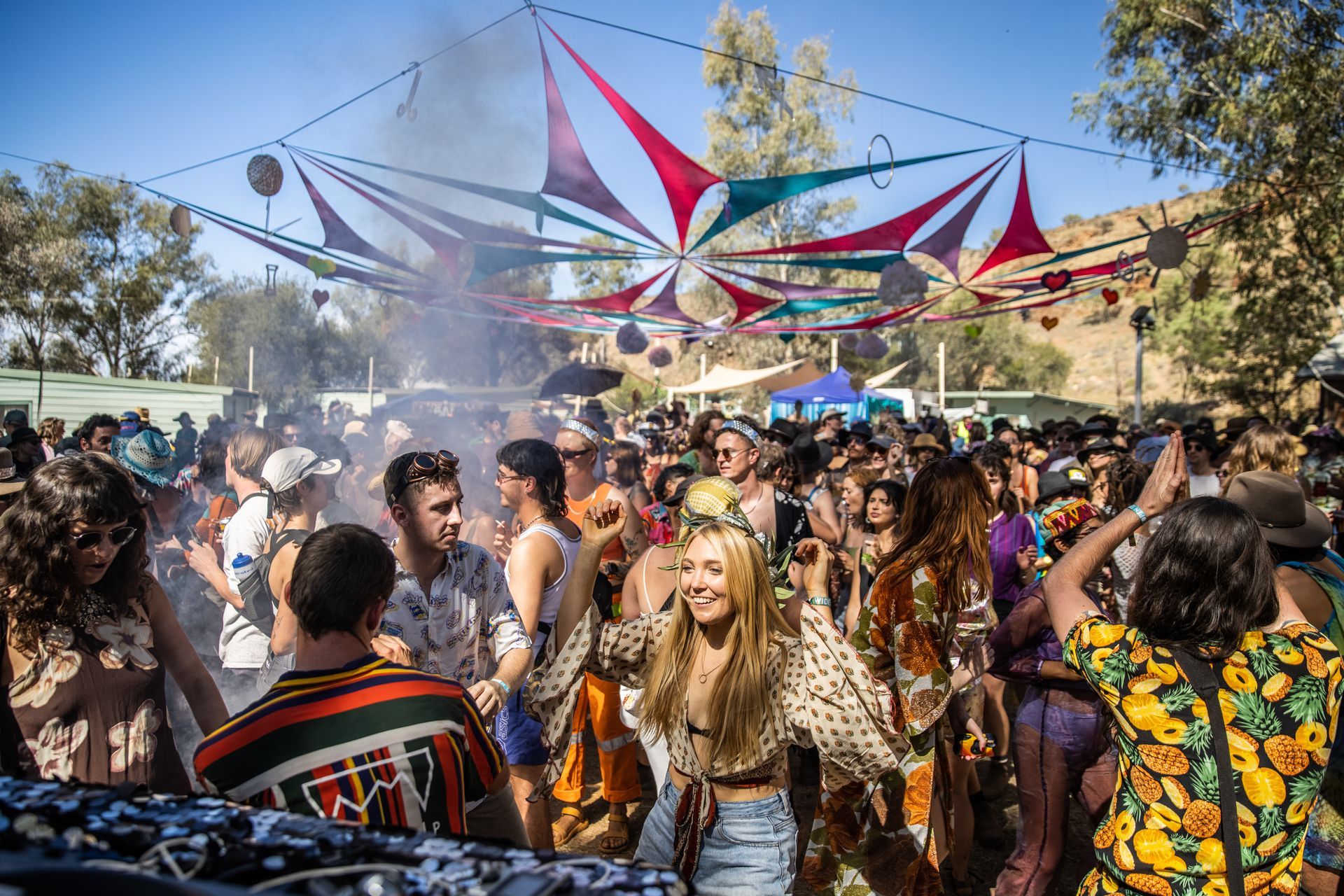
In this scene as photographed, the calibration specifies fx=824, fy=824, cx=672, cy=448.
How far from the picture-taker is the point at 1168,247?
7516mm

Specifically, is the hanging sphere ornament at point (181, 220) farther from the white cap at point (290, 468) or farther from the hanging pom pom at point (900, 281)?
the hanging pom pom at point (900, 281)

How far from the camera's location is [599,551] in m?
2.71

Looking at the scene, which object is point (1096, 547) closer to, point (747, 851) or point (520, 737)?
point (747, 851)

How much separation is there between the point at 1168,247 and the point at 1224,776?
7.03 m

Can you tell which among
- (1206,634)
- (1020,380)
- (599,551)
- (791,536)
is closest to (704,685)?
(599,551)

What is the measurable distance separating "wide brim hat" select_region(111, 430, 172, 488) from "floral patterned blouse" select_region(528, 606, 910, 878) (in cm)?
265

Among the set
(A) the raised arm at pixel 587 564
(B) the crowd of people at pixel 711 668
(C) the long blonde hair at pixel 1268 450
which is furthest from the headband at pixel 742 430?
(C) the long blonde hair at pixel 1268 450

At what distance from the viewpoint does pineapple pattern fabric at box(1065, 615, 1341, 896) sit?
1863mm

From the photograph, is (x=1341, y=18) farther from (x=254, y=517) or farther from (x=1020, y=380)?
(x=1020, y=380)

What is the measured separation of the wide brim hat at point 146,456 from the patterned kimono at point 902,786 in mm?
3433

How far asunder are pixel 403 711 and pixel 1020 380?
4964 centimetres

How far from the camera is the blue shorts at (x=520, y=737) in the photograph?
3.13 metres

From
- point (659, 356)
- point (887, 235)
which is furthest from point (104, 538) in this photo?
point (659, 356)

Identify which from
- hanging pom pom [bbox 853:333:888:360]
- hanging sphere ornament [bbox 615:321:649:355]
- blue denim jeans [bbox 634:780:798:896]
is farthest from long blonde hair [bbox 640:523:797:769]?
hanging pom pom [bbox 853:333:888:360]
